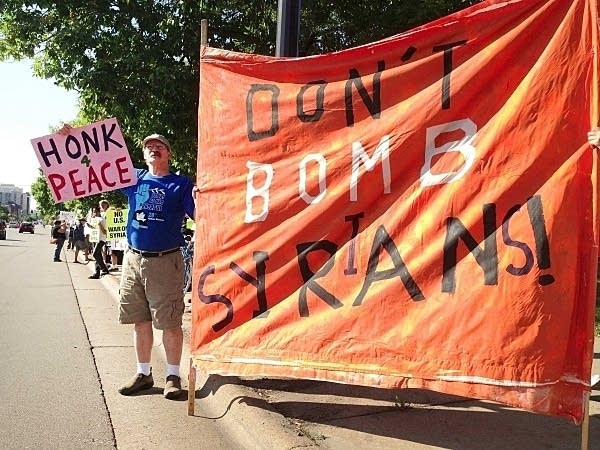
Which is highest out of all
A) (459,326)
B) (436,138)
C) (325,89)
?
(325,89)

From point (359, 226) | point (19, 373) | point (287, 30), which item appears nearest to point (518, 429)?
point (359, 226)

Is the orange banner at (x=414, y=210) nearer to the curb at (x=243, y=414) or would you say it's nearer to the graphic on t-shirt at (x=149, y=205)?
the curb at (x=243, y=414)

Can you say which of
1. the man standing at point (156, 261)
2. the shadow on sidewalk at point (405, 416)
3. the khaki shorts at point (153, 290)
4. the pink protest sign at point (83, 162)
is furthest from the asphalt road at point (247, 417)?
the pink protest sign at point (83, 162)

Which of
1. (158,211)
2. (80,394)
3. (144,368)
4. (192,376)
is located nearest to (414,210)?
(192,376)

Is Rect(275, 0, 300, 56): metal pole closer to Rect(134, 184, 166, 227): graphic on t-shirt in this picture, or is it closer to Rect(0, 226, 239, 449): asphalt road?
Rect(134, 184, 166, 227): graphic on t-shirt

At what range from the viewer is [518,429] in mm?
3543

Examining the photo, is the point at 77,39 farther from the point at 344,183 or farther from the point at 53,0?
the point at 344,183

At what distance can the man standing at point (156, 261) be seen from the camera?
427 cm

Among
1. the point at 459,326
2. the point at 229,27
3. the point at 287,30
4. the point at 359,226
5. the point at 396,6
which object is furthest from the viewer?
the point at 229,27

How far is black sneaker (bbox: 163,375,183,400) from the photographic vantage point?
4281mm

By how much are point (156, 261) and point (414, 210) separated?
2.03 m

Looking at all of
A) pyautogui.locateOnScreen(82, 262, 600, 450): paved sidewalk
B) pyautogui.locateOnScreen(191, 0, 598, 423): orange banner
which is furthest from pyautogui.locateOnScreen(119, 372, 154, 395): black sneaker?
pyautogui.locateOnScreen(191, 0, 598, 423): orange banner

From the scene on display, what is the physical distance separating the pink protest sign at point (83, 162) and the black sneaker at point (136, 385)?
1.42 m

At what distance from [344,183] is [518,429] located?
1793 millimetres
